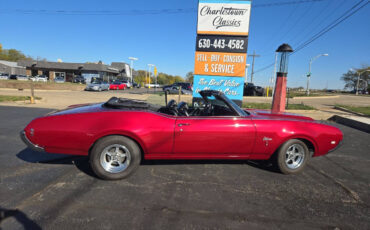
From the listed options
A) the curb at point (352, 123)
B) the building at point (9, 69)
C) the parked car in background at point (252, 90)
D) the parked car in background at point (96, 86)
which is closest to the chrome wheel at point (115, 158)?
the curb at point (352, 123)

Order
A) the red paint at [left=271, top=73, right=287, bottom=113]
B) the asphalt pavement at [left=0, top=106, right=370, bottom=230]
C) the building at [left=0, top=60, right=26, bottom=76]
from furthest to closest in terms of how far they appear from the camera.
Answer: the building at [left=0, top=60, right=26, bottom=76] < the red paint at [left=271, top=73, right=287, bottom=113] < the asphalt pavement at [left=0, top=106, right=370, bottom=230]

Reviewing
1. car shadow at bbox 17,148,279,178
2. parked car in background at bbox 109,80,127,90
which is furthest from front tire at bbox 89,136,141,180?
parked car in background at bbox 109,80,127,90

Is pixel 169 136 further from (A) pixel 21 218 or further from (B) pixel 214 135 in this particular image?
(A) pixel 21 218

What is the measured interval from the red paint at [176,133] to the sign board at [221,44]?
5.58 meters

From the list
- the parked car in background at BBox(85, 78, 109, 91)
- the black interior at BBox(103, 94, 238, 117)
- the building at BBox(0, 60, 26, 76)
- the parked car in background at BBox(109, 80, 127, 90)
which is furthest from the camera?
the building at BBox(0, 60, 26, 76)

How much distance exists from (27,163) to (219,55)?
23.4 ft

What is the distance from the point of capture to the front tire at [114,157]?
2.79 metres

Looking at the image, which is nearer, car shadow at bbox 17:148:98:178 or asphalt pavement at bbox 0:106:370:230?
asphalt pavement at bbox 0:106:370:230

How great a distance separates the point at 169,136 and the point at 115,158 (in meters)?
0.84

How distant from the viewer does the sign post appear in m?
8.00

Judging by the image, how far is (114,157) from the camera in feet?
9.55

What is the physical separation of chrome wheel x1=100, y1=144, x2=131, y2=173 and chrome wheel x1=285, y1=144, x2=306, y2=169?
252cm

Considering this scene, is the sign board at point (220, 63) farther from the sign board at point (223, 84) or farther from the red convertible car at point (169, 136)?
the red convertible car at point (169, 136)

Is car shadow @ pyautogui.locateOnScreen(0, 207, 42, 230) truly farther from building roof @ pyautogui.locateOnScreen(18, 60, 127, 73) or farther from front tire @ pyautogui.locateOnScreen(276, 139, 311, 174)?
building roof @ pyautogui.locateOnScreen(18, 60, 127, 73)
